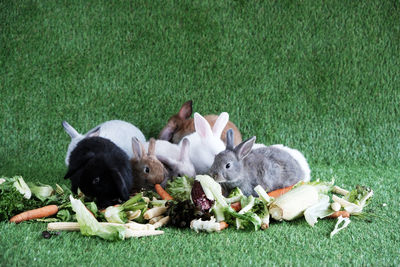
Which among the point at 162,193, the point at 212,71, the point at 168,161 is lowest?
the point at 162,193

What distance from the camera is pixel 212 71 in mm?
4086

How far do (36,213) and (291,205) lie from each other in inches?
54.0

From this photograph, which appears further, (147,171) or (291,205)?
(147,171)

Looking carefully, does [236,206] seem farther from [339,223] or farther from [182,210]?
[339,223]

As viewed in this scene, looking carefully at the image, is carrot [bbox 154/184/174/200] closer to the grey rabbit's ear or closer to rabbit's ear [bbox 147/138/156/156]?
rabbit's ear [bbox 147/138/156/156]

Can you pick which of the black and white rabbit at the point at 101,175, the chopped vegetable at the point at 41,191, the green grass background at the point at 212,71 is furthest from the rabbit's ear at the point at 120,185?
the green grass background at the point at 212,71

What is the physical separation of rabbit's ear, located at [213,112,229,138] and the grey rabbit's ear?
52 cm

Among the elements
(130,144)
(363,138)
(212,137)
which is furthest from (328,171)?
(130,144)

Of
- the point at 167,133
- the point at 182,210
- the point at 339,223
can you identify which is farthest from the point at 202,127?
the point at 339,223

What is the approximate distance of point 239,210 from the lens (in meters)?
2.63

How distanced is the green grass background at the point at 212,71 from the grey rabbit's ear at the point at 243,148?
3.91 ft

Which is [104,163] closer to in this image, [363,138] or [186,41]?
[186,41]

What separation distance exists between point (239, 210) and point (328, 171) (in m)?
1.33

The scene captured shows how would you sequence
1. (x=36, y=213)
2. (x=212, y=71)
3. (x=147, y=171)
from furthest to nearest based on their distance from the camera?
(x=212, y=71) → (x=147, y=171) → (x=36, y=213)
